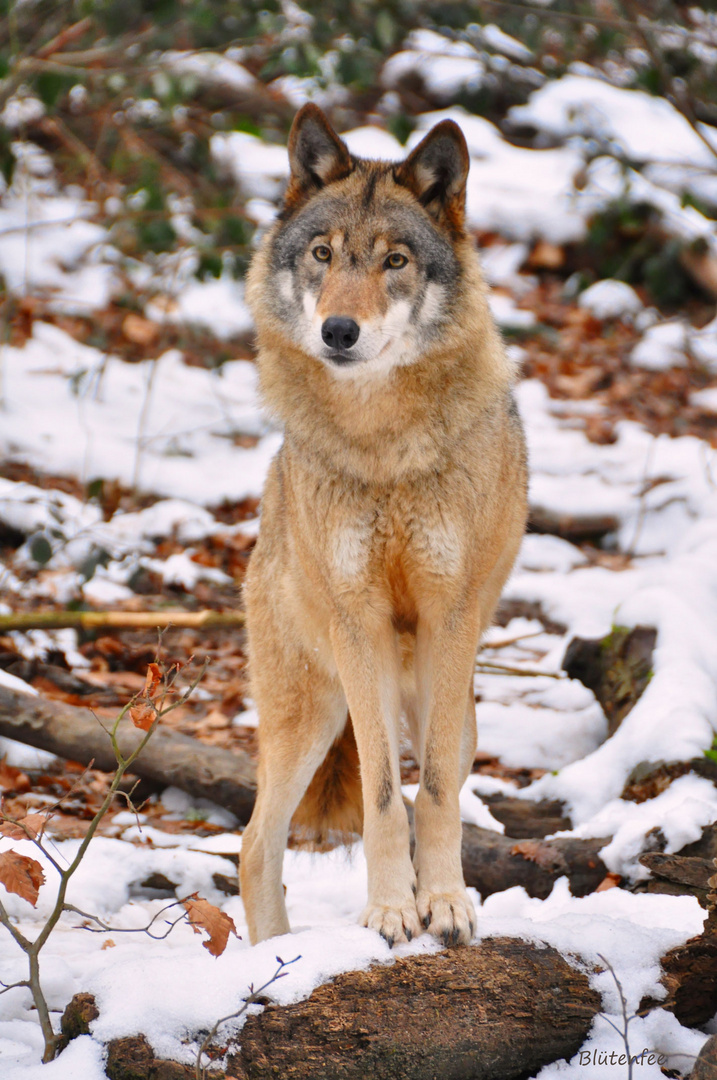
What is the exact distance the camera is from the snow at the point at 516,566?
275 centimetres

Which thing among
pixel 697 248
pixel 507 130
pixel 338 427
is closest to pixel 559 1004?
pixel 338 427

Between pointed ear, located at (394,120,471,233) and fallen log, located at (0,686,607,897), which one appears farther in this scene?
fallen log, located at (0,686,607,897)

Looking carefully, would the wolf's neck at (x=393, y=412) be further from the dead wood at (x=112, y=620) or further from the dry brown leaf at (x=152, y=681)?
the dead wood at (x=112, y=620)

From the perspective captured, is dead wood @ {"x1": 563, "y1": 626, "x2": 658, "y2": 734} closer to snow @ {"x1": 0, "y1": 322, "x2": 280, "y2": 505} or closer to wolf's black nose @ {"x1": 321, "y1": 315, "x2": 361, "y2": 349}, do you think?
wolf's black nose @ {"x1": 321, "y1": 315, "x2": 361, "y2": 349}

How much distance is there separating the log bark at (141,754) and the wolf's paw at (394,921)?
1451mm

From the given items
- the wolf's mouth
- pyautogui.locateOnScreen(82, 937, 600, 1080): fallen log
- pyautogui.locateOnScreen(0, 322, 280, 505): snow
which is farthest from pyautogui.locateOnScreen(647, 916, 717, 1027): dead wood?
pyautogui.locateOnScreen(0, 322, 280, 505): snow

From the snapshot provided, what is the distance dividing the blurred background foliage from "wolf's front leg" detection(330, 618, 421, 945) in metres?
4.58

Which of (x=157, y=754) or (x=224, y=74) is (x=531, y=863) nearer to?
(x=157, y=754)

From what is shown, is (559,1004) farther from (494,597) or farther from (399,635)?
(494,597)

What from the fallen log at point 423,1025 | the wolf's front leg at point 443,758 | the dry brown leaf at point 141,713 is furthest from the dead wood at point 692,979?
the dry brown leaf at point 141,713

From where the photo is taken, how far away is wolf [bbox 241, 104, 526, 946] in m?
3.24

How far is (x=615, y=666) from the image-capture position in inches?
194

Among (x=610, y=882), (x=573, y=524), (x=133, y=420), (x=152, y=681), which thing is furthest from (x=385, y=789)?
(x=133, y=420)

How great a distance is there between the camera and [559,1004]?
2686mm
